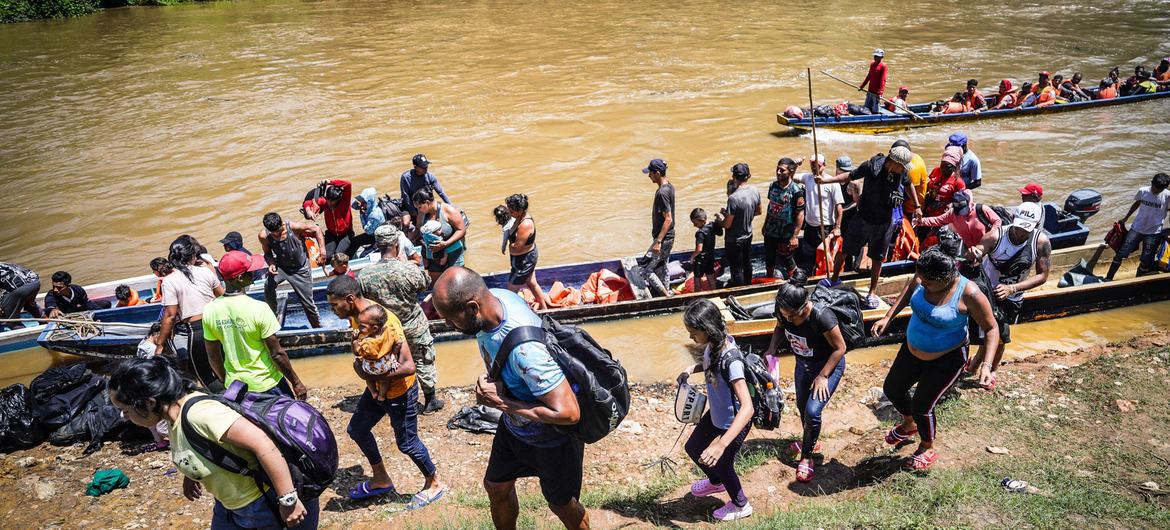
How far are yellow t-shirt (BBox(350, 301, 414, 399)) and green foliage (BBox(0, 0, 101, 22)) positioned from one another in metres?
44.1

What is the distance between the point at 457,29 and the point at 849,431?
30111 millimetres

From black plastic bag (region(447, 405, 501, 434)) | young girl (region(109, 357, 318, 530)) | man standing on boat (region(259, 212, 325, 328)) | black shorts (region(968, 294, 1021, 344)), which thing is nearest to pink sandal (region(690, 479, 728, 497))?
black plastic bag (region(447, 405, 501, 434))

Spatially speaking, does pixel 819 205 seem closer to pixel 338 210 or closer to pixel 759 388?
pixel 759 388

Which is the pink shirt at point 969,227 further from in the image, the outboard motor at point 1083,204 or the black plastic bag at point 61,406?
the black plastic bag at point 61,406

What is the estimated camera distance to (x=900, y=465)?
564 centimetres

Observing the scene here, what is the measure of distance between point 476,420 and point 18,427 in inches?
171

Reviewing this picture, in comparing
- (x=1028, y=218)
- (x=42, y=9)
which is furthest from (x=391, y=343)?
(x=42, y=9)

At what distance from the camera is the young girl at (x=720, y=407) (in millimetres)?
4484

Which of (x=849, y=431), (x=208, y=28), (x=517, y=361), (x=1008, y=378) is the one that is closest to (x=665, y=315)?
(x=849, y=431)

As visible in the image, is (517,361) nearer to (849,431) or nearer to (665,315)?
(849,431)

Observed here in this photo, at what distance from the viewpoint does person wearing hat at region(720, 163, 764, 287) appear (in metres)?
8.61

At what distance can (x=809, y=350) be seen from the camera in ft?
17.5

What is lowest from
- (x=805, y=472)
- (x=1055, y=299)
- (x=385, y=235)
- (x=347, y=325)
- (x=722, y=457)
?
(x=1055, y=299)

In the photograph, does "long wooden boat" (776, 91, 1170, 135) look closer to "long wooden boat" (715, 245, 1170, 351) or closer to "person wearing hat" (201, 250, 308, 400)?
"long wooden boat" (715, 245, 1170, 351)
